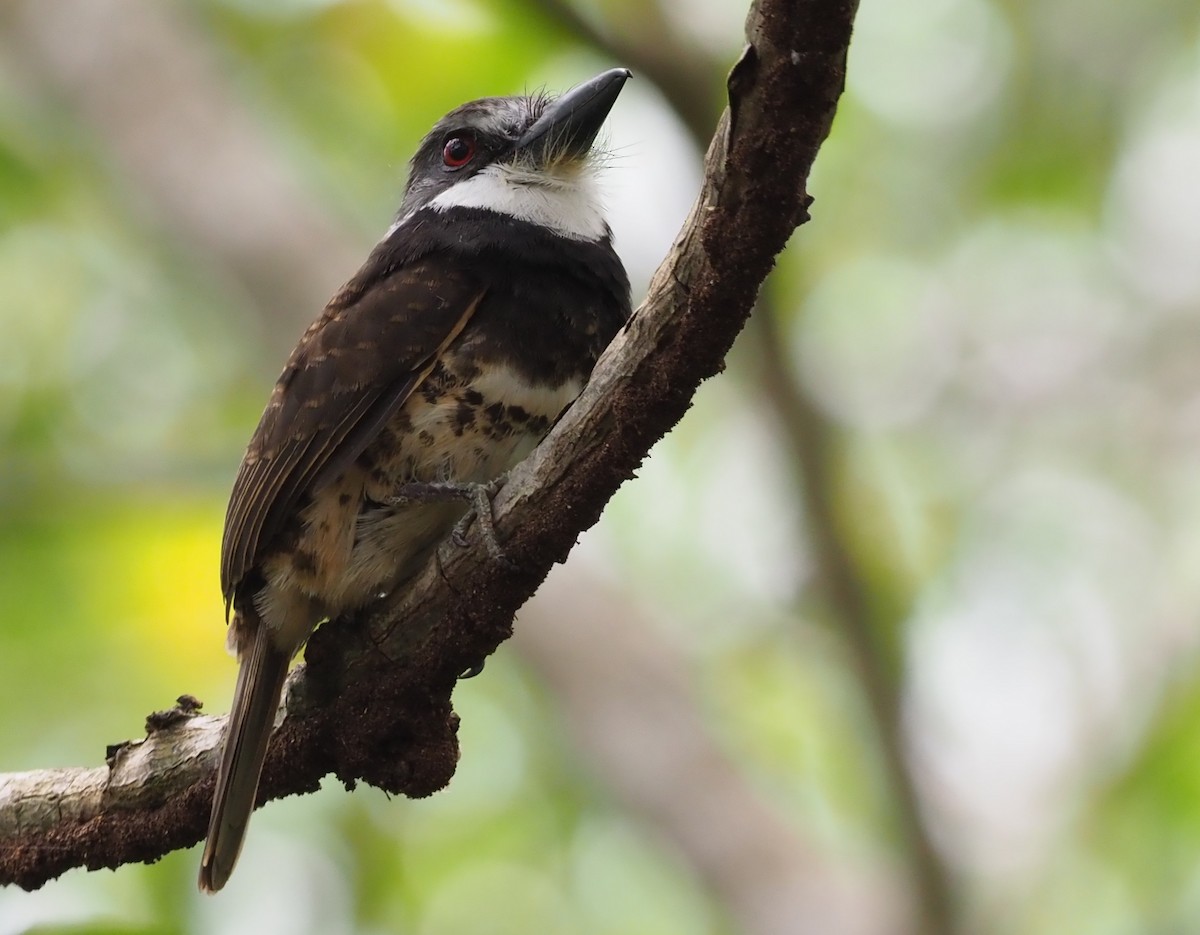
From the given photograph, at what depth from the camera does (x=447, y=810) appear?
6.98 meters

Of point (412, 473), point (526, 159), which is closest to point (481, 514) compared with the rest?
point (412, 473)

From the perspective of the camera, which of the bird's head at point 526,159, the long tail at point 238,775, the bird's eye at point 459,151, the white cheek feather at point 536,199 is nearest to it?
the long tail at point 238,775

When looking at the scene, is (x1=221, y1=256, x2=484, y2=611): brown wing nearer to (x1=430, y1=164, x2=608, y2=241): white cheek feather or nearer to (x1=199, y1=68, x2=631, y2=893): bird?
(x1=199, y1=68, x2=631, y2=893): bird

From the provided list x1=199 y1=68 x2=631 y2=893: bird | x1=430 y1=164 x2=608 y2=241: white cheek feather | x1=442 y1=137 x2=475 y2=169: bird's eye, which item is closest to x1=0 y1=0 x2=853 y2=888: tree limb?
x1=199 y1=68 x2=631 y2=893: bird

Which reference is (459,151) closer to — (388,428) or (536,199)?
(536,199)

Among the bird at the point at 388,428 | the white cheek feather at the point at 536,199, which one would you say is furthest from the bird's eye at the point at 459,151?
the bird at the point at 388,428

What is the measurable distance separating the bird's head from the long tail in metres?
1.21

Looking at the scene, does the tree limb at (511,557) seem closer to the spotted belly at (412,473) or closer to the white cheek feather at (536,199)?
the spotted belly at (412,473)

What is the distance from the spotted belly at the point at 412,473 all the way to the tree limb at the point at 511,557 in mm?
151

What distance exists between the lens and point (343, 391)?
3045mm

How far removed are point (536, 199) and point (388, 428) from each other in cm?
88

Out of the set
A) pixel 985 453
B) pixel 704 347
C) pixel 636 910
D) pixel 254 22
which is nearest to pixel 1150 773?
pixel 985 453

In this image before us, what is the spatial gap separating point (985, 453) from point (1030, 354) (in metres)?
0.52

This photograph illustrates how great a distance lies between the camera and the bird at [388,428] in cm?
299
